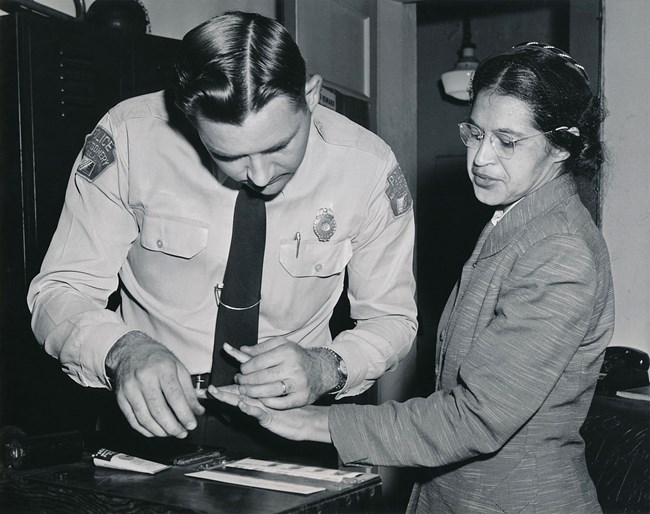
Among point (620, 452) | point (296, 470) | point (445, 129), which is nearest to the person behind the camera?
point (296, 470)

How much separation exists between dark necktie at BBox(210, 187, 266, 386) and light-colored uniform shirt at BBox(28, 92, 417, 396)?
0.09m

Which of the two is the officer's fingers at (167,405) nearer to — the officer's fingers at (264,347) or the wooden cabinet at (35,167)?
the officer's fingers at (264,347)

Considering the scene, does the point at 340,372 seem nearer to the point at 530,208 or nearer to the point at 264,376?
the point at 264,376

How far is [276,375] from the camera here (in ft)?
4.53

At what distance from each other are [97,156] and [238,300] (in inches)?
18.9

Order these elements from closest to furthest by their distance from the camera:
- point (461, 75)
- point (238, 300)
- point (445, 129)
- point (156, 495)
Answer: point (156, 495)
point (238, 300)
point (461, 75)
point (445, 129)

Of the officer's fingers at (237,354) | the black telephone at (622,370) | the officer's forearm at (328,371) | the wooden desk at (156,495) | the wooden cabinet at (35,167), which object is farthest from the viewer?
the black telephone at (622,370)

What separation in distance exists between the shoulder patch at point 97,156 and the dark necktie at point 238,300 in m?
0.35

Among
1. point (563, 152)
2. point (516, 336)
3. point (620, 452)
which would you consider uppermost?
point (563, 152)

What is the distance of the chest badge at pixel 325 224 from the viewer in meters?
1.87

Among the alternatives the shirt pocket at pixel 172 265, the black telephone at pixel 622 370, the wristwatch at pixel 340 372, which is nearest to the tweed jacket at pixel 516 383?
the wristwatch at pixel 340 372

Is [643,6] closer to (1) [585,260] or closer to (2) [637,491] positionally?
(2) [637,491]

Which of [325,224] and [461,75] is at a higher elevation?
[461,75]

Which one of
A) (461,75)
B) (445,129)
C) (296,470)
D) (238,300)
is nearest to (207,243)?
(238,300)
